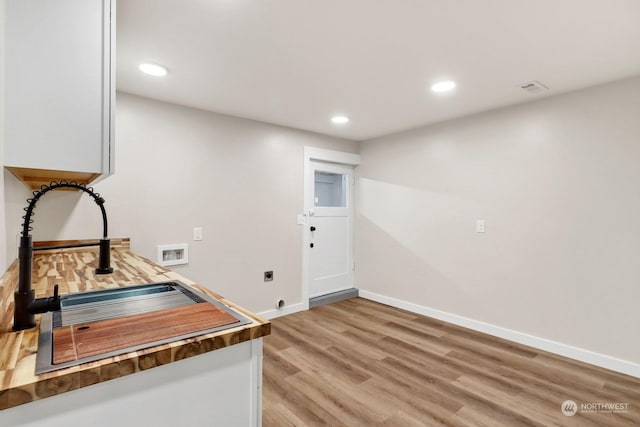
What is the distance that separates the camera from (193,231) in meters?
3.04

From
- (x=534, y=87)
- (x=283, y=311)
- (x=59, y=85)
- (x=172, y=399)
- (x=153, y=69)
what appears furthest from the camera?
(x=283, y=311)

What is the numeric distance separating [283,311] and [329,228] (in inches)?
50.1

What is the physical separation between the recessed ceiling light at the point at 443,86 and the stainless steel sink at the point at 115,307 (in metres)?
2.33

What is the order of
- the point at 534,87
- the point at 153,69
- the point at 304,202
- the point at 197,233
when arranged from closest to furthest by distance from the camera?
1. the point at 153,69
2. the point at 534,87
3. the point at 197,233
4. the point at 304,202

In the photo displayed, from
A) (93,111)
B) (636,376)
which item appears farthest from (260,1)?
(636,376)

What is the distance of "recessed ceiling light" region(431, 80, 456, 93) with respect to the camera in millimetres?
2470

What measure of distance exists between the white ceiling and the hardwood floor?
2262 millimetres

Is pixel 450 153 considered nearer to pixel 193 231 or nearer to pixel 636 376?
pixel 636 376

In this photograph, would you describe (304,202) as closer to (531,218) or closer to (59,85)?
(531,218)

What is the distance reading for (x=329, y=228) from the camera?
430cm

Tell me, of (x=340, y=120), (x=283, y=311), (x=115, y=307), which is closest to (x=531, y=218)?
(x=340, y=120)

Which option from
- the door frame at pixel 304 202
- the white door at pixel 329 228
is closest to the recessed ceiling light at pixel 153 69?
the door frame at pixel 304 202

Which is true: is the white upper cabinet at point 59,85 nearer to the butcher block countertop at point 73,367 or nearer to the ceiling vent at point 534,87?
the butcher block countertop at point 73,367

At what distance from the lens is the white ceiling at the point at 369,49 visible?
159 centimetres
